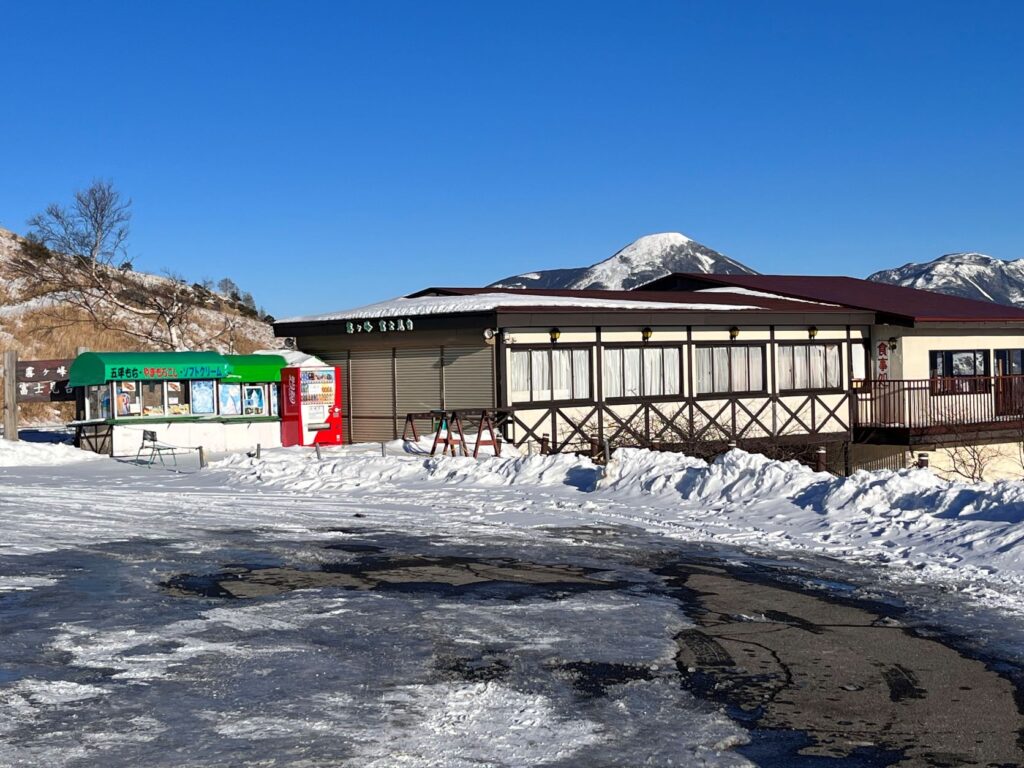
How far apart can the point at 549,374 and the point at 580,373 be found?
90 cm

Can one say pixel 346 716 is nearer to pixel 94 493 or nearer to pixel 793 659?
pixel 793 659

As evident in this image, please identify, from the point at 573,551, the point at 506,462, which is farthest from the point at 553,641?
the point at 506,462

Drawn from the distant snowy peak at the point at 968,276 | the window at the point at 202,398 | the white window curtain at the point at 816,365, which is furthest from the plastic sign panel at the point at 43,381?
the distant snowy peak at the point at 968,276

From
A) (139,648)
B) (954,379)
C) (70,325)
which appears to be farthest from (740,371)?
(70,325)

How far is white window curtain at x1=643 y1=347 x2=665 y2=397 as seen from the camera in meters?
26.8

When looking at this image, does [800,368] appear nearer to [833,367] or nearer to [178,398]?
[833,367]

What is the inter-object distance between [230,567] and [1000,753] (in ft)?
24.9

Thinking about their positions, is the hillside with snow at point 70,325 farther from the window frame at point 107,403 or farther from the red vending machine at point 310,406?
the red vending machine at point 310,406

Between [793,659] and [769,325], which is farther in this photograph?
[769,325]

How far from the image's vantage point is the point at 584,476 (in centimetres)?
1762

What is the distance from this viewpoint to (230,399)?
26.2 m

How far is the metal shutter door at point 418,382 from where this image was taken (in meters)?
25.7

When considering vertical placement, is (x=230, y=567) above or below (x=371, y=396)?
below

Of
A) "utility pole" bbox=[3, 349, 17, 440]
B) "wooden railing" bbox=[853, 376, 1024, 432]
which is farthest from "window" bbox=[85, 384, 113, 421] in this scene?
"wooden railing" bbox=[853, 376, 1024, 432]
